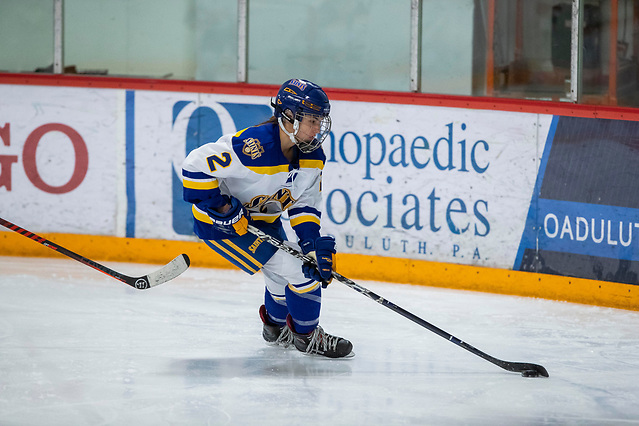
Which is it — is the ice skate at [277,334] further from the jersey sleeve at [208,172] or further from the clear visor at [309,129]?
the clear visor at [309,129]

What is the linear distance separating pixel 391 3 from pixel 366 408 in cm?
276

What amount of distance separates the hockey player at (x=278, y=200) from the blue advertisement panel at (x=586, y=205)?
1.51 meters

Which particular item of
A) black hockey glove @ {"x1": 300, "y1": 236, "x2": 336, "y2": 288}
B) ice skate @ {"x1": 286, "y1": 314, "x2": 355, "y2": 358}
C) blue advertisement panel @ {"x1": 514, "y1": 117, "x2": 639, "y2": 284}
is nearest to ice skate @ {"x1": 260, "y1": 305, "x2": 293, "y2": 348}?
ice skate @ {"x1": 286, "y1": 314, "x2": 355, "y2": 358}

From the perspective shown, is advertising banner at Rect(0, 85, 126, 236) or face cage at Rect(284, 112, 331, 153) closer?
face cage at Rect(284, 112, 331, 153)

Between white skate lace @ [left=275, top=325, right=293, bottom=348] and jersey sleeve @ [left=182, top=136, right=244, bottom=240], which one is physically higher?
jersey sleeve @ [left=182, top=136, right=244, bottom=240]

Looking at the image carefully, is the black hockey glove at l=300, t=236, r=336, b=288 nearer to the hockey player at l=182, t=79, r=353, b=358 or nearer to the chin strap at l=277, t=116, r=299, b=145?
the hockey player at l=182, t=79, r=353, b=358

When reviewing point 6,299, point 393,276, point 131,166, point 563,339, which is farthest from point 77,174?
point 563,339

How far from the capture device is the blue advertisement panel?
3971mm

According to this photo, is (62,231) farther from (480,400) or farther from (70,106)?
(480,400)

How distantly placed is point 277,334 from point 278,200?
53cm

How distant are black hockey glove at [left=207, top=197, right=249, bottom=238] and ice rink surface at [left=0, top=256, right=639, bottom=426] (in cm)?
46

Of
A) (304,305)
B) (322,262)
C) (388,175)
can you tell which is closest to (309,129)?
(322,262)

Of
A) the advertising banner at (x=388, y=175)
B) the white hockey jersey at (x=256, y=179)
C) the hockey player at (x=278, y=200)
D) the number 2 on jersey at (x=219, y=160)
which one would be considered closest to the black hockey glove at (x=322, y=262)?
the hockey player at (x=278, y=200)

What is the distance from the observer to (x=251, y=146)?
2912mm
